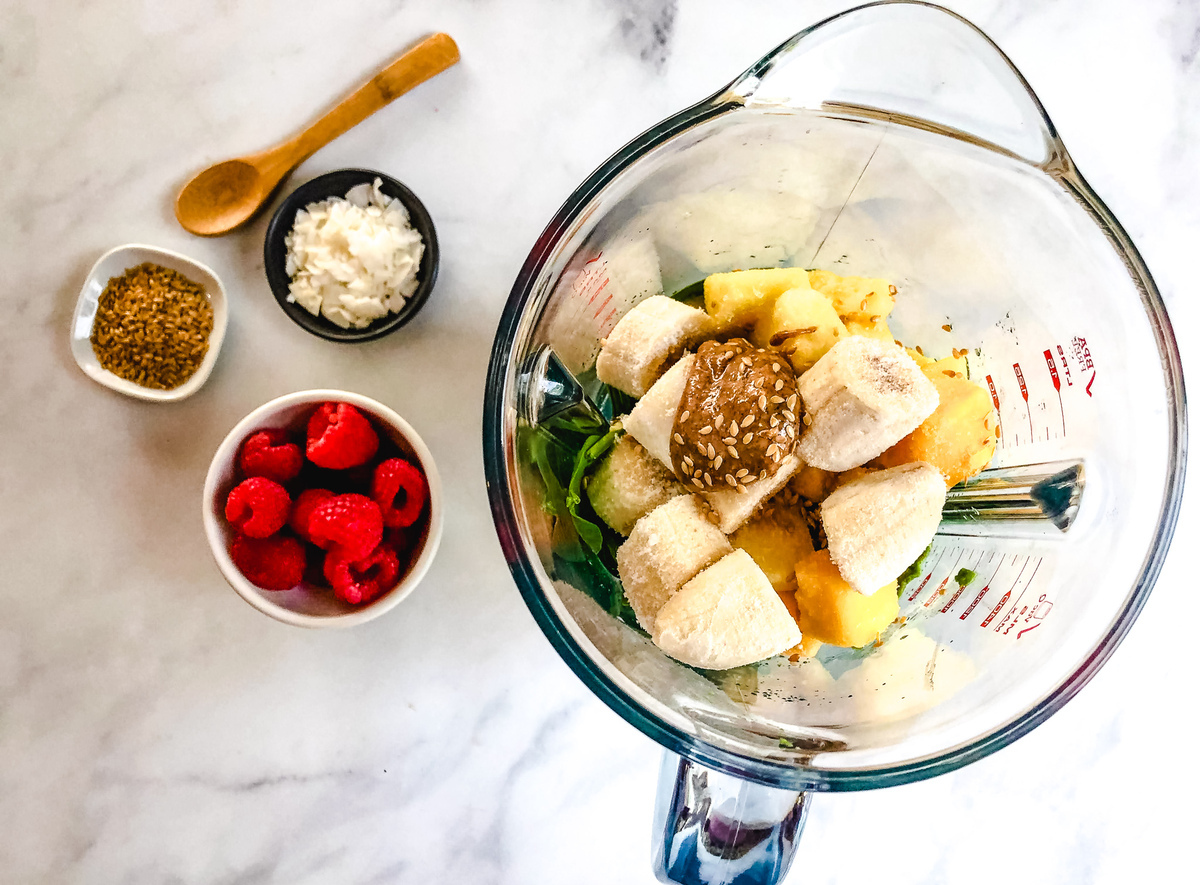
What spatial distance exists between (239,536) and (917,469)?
78 cm

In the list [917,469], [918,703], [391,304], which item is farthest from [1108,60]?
[391,304]

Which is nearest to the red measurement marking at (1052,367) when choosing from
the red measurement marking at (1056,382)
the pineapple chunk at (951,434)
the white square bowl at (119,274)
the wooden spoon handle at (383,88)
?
the red measurement marking at (1056,382)

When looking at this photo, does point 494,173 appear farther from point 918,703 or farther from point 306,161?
point 918,703

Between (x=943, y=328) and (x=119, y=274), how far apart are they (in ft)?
Answer: 3.49

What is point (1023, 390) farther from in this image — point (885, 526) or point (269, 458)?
point (269, 458)

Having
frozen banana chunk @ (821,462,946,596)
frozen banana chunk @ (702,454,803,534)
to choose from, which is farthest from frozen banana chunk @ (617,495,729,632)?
frozen banana chunk @ (821,462,946,596)

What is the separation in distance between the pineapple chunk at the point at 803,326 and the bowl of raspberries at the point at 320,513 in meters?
0.45

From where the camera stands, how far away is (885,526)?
786mm

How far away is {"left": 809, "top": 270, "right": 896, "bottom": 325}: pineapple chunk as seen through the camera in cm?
92

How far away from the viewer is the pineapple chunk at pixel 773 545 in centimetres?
88

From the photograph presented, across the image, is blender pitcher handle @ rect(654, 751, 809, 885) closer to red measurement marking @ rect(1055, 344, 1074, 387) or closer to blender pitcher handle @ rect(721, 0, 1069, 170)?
red measurement marking @ rect(1055, 344, 1074, 387)

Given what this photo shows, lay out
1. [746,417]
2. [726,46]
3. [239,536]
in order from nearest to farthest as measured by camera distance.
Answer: [746,417]
[239,536]
[726,46]

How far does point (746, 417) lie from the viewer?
0.79m

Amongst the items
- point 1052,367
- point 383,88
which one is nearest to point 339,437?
point 383,88
